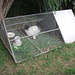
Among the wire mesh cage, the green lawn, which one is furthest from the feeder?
the green lawn

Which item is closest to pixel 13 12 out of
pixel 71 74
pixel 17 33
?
pixel 17 33

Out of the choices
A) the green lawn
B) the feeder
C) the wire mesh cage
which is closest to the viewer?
the green lawn

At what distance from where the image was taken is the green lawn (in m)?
2.05

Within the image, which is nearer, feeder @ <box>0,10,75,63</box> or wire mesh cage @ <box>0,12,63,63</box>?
wire mesh cage @ <box>0,12,63,63</box>

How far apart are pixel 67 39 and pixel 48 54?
2.95 feet

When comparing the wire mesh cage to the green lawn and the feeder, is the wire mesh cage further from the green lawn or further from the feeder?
the green lawn

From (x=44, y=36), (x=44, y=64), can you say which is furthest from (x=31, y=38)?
(x=44, y=64)

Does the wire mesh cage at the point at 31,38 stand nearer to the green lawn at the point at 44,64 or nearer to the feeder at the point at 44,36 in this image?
the feeder at the point at 44,36

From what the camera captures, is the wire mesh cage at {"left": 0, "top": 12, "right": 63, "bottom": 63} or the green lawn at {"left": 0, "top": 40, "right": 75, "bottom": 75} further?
the wire mesh cage at {"left": 0, "top": 12, "right": 63, "bottom": 63}

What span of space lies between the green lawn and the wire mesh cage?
16 centimetres

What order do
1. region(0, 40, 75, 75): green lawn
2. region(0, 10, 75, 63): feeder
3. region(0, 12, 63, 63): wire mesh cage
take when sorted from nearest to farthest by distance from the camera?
1. region(0, 40, 75, 75): green lawn
2. region(0, 12, 63, 63): wire mesh cage
3. region(0, 10, 75, 63): feeder

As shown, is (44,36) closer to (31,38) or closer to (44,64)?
(31,38)

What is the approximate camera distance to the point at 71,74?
2.00m

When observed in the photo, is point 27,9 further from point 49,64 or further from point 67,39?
point 49,64
